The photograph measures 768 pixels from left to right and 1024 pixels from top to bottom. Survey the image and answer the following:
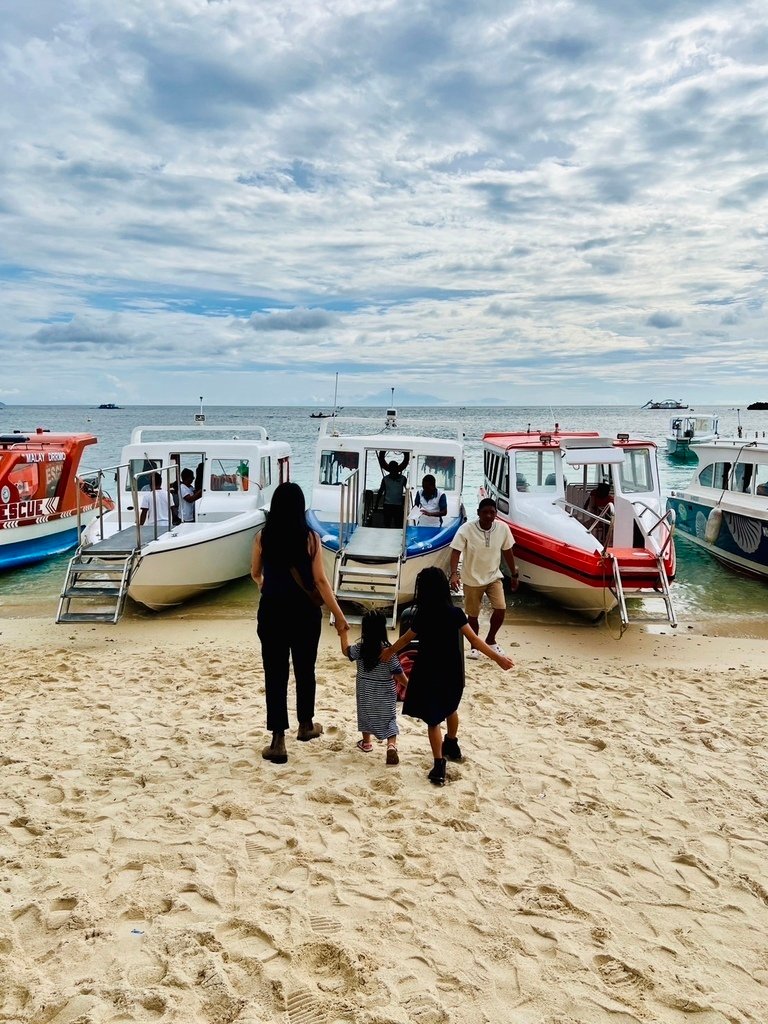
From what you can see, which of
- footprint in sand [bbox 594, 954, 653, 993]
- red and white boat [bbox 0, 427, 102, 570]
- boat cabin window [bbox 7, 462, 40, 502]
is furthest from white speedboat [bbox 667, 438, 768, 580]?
boat cabin window [bbox 7, 462, 40, 502]

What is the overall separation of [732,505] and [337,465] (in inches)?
302

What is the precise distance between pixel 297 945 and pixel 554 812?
5.98 ft

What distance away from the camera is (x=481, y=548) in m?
7.37

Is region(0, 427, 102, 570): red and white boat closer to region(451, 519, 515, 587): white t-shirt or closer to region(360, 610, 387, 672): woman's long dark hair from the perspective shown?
region(451, 519, 515, 587): white t-shirt

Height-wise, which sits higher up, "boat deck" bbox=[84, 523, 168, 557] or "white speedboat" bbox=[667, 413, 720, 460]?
"white speedboat" bbox=[667, 413, 720, 460]

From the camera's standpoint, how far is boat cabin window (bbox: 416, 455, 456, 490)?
11.6 meters

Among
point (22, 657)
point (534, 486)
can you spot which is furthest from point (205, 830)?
point (534, 486)

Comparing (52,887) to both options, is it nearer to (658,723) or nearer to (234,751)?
(234,751)

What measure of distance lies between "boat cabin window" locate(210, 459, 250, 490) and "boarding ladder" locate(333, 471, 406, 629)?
12.1 feet

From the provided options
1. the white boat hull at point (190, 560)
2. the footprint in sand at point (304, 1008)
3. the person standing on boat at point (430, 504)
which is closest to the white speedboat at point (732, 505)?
the person standing on boat at point (430, 504)

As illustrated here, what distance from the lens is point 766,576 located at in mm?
12828

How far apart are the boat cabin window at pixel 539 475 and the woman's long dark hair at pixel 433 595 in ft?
23.5

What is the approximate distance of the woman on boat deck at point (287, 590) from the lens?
14.4 ft

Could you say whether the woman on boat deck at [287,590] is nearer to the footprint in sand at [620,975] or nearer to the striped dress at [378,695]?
the striped dress at [378,695]
